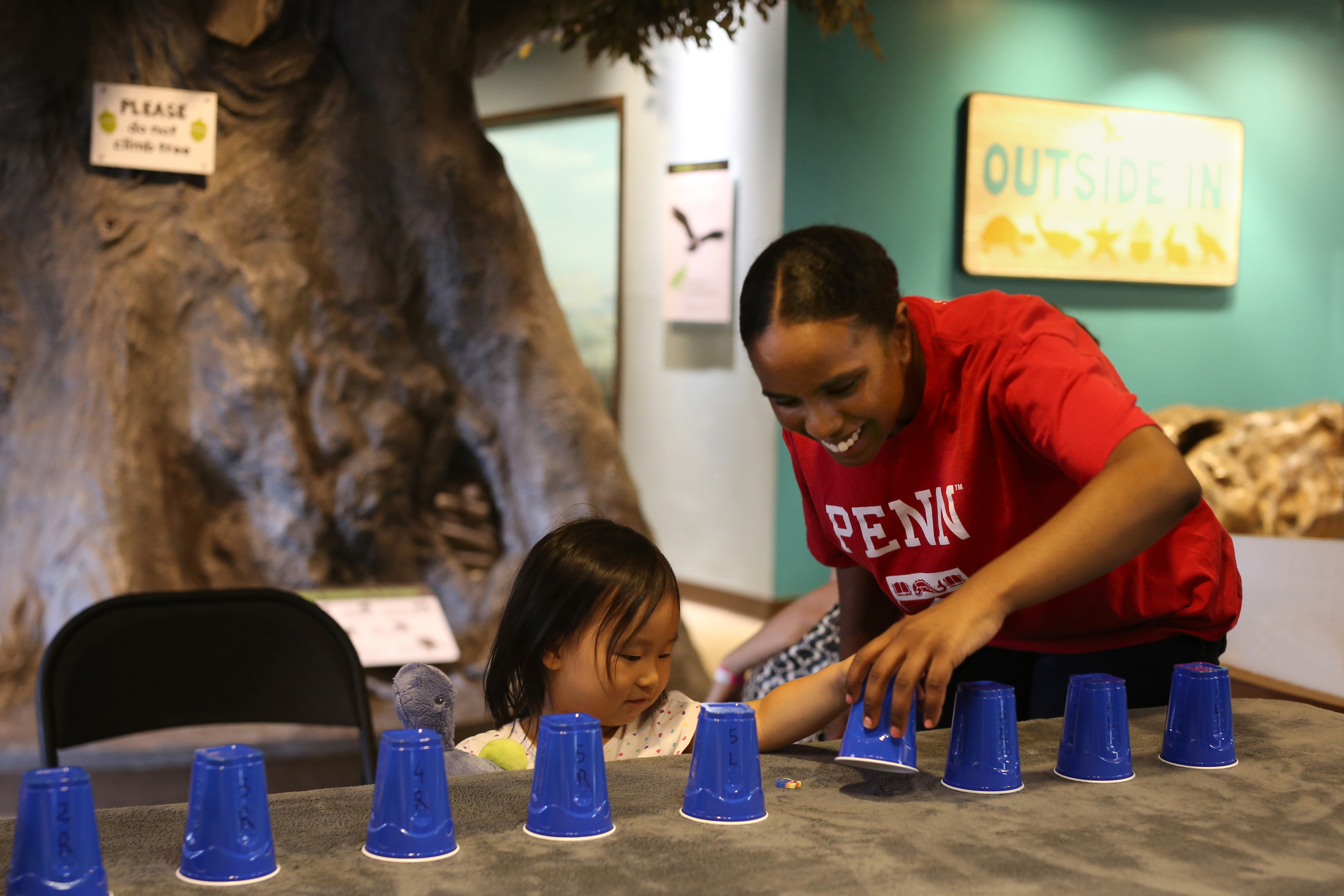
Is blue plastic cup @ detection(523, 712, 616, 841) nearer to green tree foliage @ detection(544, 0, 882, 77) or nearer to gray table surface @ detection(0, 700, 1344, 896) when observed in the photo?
gray table surface @ detection(0, 700, 1344, 896)

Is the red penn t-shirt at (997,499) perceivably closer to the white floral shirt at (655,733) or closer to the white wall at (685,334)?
the white floral shirt at (655,733)

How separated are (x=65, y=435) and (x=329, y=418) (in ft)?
2.07

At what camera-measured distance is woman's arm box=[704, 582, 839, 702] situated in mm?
2312

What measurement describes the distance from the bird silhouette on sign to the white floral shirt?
153 inches

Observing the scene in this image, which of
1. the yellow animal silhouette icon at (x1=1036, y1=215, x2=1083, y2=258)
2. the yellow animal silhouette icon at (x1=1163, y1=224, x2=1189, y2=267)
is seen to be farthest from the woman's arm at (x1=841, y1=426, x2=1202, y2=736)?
the yellow animal silhouette icon at (x1=1163, y1=224, x2=1189, y2=267)

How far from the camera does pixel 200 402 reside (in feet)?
10.7

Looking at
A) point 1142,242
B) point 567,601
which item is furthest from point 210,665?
point 1142,242

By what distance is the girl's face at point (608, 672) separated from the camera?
1.41 m

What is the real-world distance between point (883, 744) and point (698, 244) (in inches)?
173

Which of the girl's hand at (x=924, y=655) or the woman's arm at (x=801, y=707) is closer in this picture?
the girl's hand at (x=924, y=655)

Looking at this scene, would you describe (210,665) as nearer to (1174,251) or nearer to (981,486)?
(981,486)

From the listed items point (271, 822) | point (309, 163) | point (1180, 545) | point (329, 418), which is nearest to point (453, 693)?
point (271, 822)

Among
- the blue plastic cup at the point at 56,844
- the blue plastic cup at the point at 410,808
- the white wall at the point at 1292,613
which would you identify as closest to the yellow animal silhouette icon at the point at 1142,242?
the white wall at the point at 1292,613

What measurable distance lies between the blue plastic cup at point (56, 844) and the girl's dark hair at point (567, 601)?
2.15 feet
